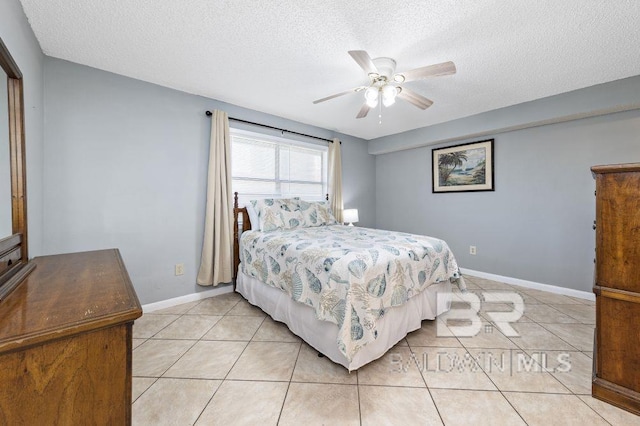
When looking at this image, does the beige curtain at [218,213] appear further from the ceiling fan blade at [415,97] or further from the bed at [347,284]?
the ceiling fan blade at [415,97]

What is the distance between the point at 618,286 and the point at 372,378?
1470 mm

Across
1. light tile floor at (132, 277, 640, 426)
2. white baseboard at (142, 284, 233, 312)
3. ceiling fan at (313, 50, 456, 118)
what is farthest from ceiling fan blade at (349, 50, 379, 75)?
white baseboard at (142, 284, 233, 312)

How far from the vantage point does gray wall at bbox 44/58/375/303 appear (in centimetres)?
216

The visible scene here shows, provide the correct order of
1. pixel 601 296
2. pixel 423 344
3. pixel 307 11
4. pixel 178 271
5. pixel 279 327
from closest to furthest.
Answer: pixel 601 296 < pixel 307 11 < pixel 423 344 < pixel 279 327 < pixel 178 271

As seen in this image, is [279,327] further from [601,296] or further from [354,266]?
[601,296]

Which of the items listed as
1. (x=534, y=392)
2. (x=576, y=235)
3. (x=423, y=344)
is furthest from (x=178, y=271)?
(x=576, y=235)

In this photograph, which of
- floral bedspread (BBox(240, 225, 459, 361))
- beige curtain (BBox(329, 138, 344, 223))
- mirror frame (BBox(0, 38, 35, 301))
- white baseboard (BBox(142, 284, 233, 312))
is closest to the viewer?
mirror frame (BBox(0, 38, 35, 301))

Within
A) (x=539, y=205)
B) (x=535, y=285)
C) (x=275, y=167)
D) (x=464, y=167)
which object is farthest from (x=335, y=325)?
(x=464, y=167)

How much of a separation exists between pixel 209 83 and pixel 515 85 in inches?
123

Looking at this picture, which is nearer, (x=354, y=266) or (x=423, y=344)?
(x=354, y=266)

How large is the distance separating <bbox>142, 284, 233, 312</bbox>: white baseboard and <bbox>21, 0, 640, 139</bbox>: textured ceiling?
225 cm

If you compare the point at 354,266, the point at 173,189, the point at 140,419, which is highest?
the point at 173,189

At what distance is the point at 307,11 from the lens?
5.28ft

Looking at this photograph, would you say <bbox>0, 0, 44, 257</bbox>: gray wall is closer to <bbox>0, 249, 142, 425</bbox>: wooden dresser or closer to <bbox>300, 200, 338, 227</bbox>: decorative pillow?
<bbox>0, 249, 142, 425</bbox>: wooden dresser
